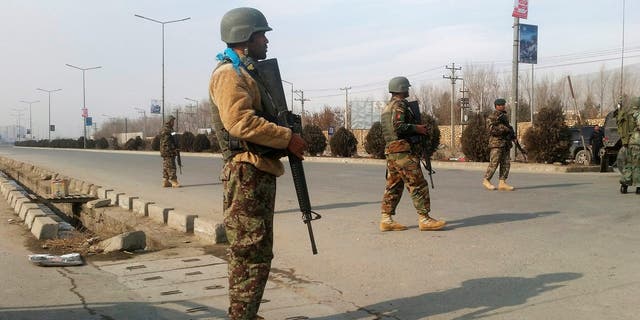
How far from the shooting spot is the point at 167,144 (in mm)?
13602

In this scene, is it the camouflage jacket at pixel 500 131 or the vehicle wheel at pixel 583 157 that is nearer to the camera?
the camouflage jacket at pixel 500 131

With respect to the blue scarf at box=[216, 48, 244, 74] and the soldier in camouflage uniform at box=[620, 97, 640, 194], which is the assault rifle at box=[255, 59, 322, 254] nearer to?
the blue scarf at box=[216, 48, 244, 74]

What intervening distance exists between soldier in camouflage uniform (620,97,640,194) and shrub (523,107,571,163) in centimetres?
989

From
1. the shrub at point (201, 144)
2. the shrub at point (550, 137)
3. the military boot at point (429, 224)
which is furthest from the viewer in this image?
the shrub at point (201, 144)

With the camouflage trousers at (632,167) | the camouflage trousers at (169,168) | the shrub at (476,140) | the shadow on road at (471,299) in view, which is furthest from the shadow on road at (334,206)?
the shrub at (476,140)

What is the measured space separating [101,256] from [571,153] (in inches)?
748

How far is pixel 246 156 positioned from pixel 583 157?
20.1 meters

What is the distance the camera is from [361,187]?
42.5ft

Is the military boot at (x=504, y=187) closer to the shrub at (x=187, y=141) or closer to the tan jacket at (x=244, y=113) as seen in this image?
the tan jacket at (x=244, y=113)

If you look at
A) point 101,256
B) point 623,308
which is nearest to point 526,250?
point 623,308

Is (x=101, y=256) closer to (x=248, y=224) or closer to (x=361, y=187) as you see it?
(x=248, y=224)

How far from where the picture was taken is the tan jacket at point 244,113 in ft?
10.2

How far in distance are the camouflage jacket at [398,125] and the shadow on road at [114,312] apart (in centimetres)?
324

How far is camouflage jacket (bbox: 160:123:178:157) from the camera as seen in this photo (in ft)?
44.5
